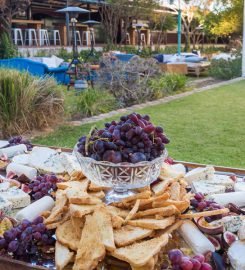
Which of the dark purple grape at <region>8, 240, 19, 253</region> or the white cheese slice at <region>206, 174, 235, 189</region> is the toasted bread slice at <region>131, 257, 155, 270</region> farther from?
the white cheese slice at <region>206, 174, 235, 189</region>

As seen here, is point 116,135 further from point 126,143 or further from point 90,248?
point 90,248

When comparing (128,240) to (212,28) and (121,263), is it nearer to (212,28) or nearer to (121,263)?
(121,263)

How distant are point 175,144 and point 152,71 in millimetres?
4232

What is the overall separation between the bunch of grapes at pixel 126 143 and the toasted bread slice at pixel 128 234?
0.22 meters

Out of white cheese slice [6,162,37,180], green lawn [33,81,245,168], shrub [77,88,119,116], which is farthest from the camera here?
shrub [77,88,119,116]

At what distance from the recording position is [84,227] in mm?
1348

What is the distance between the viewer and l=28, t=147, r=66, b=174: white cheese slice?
2047 millimetres

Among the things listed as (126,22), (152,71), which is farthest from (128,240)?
(126,22)

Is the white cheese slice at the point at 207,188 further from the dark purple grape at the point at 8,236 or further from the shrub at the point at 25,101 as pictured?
the shrub at the point at 25,101

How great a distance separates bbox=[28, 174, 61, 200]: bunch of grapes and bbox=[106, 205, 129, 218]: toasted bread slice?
42 cm

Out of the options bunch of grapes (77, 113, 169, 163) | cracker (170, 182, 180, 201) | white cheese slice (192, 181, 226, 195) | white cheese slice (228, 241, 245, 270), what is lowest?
white cheese slice (228, 241, 245, 270)

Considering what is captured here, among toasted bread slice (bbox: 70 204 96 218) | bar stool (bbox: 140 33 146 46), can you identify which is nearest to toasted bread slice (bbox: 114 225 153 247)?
toasted bread slice (bbox: 70 204 96 218)

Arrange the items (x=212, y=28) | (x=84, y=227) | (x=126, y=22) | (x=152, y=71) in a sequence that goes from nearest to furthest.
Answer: (x=84, y=227) → (x=152, y=71) → (x=126, y=22) → (x=212, y=28)

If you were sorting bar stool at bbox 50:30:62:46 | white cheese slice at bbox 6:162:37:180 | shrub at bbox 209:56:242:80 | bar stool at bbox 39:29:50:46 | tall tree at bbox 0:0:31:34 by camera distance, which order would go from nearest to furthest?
white cheese slice at bbox 6:162:37:180 → shrub at bbox 209:56:242:80 → tall tree at bbox 0:0:31:34 → bar stool at bbox 39:29:50:46 → bar stool at bbox 50:30:62:46
